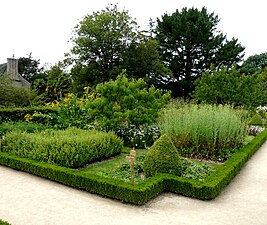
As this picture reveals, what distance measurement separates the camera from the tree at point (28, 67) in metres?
35.9

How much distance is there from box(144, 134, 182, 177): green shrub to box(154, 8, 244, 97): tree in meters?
20.9

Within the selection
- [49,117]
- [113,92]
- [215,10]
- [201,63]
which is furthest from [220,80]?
[215,10]

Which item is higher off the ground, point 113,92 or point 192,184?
point 113,92

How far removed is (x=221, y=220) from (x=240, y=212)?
1.49 feet

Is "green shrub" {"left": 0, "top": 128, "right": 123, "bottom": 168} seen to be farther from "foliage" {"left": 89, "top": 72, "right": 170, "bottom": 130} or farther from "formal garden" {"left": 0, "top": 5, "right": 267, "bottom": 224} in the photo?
"foliage" {"left": 89, "top": 72, "right": 170, "bottom": 130}

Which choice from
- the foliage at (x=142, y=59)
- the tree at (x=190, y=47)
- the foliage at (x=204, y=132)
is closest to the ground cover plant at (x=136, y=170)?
the foliage at (x=204, y=132)

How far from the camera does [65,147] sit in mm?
6477

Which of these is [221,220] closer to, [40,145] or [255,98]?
[40,145]

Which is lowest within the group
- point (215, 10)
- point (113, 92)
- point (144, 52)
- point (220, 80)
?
point (113, 92)

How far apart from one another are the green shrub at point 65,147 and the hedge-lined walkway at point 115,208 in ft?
2.70

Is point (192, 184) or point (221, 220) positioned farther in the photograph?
point (192, 184)

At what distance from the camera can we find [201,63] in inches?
1075

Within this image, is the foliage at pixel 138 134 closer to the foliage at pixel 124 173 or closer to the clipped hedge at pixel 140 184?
the foliage at pixel 124 173

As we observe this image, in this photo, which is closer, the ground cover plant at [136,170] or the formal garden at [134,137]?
the formal garden at [134,137]
